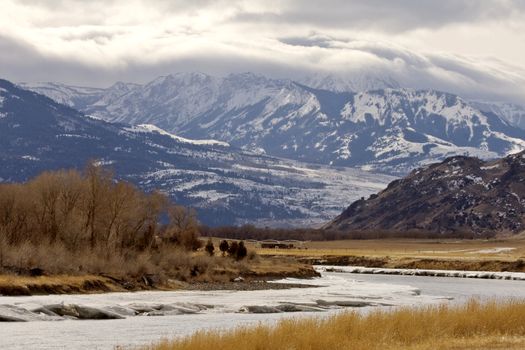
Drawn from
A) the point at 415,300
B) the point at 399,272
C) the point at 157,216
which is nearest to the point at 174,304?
the point at 415,300

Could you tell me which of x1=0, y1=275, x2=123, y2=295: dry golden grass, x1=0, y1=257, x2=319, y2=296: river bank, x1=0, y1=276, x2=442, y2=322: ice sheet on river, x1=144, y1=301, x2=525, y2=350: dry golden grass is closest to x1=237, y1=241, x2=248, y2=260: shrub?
x1=0, y1=257, x2=319, y2=296: river bank

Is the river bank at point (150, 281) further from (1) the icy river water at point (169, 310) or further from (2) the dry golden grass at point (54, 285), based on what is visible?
(1) the icy river water at point (169, 310)

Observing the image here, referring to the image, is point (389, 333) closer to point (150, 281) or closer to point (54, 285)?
point (54, 285)

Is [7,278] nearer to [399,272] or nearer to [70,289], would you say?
[70,289]

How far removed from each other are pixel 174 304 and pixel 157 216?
65811 millimetres

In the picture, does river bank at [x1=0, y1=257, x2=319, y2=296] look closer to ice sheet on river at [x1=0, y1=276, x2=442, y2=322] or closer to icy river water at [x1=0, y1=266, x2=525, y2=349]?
ice sheet on river at [x1=0, y1=276, x2=442, y2=322]

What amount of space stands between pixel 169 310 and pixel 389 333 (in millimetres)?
26175

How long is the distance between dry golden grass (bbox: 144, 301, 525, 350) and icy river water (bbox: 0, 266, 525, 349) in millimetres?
8174

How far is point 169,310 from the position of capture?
7062cm

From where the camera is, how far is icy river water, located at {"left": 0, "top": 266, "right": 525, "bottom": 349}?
168 ft

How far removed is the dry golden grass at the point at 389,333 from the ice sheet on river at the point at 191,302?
19.7 m

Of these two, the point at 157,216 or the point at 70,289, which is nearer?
the point at 70,289

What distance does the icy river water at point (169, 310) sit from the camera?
51.2 m

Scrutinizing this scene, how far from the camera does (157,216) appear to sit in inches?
5443
